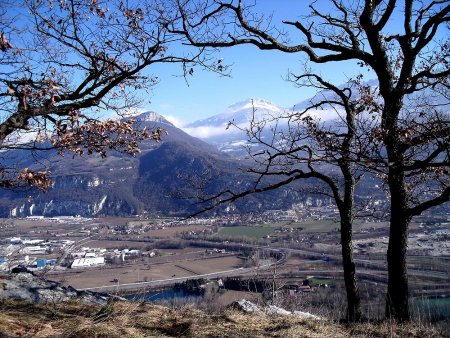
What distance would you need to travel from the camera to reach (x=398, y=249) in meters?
6.15

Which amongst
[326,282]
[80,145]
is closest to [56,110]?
[80,145]

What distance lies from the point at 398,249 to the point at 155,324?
3960 mm

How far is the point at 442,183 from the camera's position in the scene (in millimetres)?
7129

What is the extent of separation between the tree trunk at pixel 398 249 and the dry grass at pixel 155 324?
722 millimetres

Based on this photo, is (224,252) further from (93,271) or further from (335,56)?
(335,56)

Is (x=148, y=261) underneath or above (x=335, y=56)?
underneath

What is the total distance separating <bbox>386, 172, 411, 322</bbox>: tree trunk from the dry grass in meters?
0.72

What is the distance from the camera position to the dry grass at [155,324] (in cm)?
340

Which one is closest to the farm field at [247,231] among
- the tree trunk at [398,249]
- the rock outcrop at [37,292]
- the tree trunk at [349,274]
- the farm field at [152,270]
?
the farm field at [152,270]

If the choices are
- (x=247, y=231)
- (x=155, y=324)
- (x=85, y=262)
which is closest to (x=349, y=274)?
(x=155, y=324)

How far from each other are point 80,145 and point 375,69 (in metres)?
4.98

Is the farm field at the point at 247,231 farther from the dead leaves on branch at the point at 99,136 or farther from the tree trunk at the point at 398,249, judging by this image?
the tree trunk at the point at 398,249

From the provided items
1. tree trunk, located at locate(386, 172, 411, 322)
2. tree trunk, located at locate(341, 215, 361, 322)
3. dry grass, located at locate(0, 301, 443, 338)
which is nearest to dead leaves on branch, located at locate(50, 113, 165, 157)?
dry grass, located at locate(0, 301, 443, 338)

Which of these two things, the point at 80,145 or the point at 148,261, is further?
the point at 148,261
